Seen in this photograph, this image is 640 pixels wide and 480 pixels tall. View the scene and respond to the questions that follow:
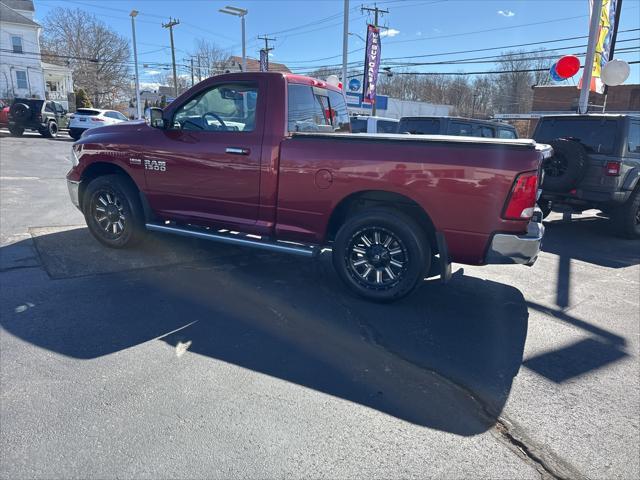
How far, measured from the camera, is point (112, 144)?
17.1 feet

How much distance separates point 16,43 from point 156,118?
1918 inches

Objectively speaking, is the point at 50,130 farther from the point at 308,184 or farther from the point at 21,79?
the point at 21,79

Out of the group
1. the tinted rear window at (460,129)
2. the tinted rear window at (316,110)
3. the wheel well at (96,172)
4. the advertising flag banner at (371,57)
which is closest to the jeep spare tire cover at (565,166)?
the tinted rear window at (460,129)

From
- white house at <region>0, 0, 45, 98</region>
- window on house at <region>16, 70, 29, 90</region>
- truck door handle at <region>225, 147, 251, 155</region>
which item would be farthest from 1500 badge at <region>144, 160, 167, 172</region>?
window on house at <region>16, 70, 29, 90</region>

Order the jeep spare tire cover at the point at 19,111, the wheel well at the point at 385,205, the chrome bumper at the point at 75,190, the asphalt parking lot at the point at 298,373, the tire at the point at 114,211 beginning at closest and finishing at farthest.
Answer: the asphalt parking lot at the point at 298,373, the wheel well at the point at 385,205, the tire at the point at 114,211, the chrome bumper at the point at 75,190, the jeep spare tire cover at the point at 19,111

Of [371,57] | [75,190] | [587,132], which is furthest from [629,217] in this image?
[371,57]

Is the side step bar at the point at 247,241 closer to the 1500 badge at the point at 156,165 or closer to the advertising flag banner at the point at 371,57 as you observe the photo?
the 1500 badge at the point at 156,165

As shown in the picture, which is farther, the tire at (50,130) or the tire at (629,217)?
the tire at (50,130)

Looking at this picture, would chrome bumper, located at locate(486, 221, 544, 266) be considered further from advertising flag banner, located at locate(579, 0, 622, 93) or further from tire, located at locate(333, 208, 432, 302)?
advertising flag banner, located at locate(579, 0, 622, 93)

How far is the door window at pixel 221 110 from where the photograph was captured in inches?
183

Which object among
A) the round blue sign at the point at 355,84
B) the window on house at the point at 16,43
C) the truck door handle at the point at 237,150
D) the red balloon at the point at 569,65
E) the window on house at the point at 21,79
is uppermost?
the window on house at the point at 16,43

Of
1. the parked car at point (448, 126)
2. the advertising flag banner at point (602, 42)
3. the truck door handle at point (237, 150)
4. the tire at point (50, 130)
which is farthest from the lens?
the tire at point (50, 130)

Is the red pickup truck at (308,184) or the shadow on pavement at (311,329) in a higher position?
the red pickup truck at (308,184)

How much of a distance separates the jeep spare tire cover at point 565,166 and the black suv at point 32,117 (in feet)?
78.7
